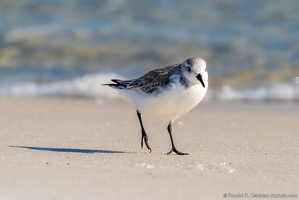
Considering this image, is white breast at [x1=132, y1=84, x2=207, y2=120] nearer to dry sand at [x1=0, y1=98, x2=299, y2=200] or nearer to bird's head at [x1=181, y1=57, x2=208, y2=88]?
bird's head at [x1=181, y1=57, x2=208, y2=88]

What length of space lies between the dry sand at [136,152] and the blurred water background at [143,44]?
1.26m

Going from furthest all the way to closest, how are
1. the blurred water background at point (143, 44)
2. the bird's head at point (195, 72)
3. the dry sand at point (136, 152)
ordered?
the blurred water background at point (143, 44) < the bird's head at point (195, 72) < the dry sand at point (136, 152)

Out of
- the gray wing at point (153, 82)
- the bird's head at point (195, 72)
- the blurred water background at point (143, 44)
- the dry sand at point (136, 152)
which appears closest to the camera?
the dry sand at point (136, 152)

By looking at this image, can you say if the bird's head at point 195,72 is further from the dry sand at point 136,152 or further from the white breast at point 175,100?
the dry sand at point 136,152

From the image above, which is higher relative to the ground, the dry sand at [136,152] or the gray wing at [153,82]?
the gray wing at [153,82]

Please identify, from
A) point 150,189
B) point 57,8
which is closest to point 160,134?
point 150,189

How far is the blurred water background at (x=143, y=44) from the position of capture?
1154 cm

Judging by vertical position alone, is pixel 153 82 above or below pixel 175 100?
above

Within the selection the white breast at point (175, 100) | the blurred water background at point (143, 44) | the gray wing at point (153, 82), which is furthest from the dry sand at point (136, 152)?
the blurred water background at point (143, 44)

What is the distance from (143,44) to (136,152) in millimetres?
7683

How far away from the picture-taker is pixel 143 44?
13.8 m

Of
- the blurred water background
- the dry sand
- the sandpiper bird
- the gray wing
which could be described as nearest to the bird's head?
the sandpiper bird

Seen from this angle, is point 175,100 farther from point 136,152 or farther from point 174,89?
point 136,152

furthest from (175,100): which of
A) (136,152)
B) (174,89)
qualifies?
(136,152)
